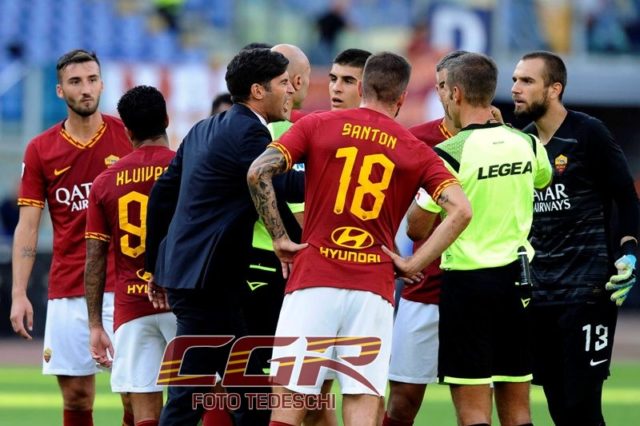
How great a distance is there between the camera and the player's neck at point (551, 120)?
317 inches

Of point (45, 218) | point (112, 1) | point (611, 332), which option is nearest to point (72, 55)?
point (611, 332)

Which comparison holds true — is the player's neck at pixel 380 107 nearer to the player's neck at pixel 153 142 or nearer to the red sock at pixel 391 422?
the player's neck at pixel 153 142

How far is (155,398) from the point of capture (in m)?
7.65

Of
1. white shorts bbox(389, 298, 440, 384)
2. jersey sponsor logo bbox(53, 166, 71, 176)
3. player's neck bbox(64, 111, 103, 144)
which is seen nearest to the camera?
white shorts bbox(389, 298, 440, 384)

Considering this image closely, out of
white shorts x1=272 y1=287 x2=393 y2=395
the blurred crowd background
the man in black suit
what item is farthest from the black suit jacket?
the blurred crowd background

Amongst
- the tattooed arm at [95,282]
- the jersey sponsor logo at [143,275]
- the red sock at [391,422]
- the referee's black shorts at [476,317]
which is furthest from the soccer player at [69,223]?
the referee's black shorts at [476,317]

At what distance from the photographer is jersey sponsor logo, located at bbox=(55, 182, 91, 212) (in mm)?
8547

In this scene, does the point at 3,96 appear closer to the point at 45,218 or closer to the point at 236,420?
the point at 45,218

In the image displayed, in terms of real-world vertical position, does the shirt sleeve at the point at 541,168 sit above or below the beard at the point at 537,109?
below

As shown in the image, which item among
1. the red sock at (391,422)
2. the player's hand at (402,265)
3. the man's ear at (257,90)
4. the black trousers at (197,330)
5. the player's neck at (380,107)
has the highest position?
the man's ear at (257,90)

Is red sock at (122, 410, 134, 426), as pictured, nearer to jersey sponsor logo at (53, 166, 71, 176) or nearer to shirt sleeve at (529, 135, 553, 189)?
jersey sponsor logo at (53, 166, 71, 176)

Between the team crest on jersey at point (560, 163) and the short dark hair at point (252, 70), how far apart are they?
1.99 m

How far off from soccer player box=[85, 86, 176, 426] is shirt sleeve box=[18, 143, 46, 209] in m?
1.17

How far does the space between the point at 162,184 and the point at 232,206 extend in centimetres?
48
